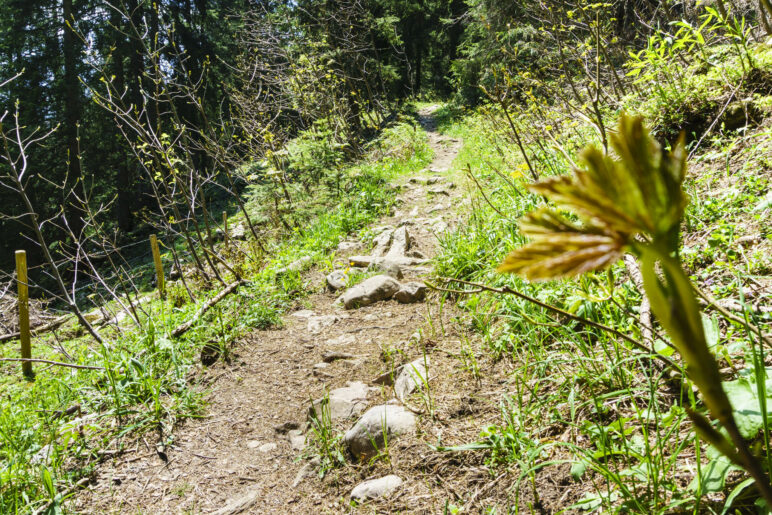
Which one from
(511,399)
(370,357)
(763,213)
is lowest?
(370,357)

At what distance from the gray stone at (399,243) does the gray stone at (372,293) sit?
0.89 metres

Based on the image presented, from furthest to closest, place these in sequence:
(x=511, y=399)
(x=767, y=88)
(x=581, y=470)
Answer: (x=767, y=88)
(x=511, y=399)
(x=581, y=470)

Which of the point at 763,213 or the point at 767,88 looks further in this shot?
the point at 767,88

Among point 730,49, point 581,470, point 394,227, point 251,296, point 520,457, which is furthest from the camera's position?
point 394,227

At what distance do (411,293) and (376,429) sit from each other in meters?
1.88

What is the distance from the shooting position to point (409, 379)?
2529 mm

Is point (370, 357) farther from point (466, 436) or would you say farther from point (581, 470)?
point (581, 470)

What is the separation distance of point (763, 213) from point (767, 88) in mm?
1694

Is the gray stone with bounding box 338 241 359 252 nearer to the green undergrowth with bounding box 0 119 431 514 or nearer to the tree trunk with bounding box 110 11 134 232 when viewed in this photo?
the green undergrowth with bounding box 0 119 431 514

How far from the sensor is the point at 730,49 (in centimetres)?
354

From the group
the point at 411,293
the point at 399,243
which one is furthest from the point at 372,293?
the point at 399,243

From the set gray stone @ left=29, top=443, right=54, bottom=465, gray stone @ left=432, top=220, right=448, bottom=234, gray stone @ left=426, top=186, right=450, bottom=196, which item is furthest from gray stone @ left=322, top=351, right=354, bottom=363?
gray stone @ left=426, top=186, right=450, bottom=196

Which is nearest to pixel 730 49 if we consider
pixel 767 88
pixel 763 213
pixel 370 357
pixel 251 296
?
pixel 767 88

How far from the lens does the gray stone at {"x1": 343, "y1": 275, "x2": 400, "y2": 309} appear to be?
418cm
